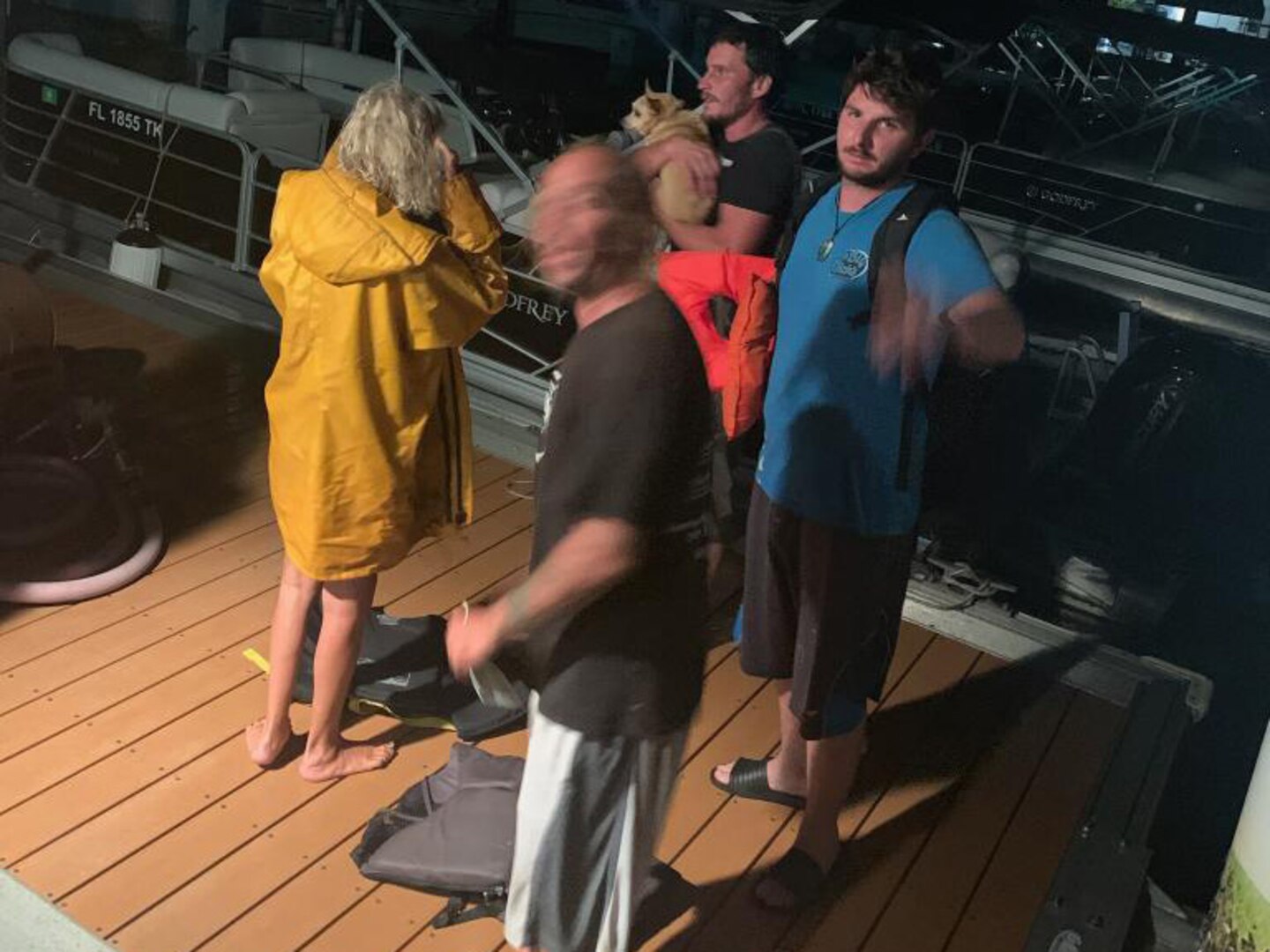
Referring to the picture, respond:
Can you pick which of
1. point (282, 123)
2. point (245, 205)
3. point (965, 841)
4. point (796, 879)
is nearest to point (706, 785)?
point (796, 879)

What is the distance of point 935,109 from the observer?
213 centimetres

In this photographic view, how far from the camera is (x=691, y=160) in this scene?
2.56 meters

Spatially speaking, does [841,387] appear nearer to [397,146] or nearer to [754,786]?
[397,146]

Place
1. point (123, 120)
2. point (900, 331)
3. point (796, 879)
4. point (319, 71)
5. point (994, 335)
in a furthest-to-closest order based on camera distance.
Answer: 1. point (319, 71)
2. point (123, 120)
3. point (796, 879)
4. point (900, 331)
5. point (994, 335)

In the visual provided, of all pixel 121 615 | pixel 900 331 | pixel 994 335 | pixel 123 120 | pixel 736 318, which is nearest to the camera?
pixel 994 335

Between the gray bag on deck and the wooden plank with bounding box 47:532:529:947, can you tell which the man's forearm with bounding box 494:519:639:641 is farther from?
the wooden plank with bounding box 47:532:529:947

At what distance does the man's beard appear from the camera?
213 centimetres

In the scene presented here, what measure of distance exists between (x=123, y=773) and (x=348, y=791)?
485 mm

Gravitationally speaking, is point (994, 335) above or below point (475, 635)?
above

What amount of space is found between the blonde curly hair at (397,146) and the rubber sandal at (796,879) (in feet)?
4.94

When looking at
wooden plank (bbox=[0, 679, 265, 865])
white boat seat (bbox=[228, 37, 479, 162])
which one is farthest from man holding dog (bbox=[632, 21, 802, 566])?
white boat seat (bbox=[228, 37, 479, 162])

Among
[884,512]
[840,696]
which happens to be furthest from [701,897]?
[884,512]

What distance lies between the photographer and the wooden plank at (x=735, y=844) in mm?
2369

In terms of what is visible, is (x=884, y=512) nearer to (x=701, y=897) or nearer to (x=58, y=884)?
(x=701, y=897)
